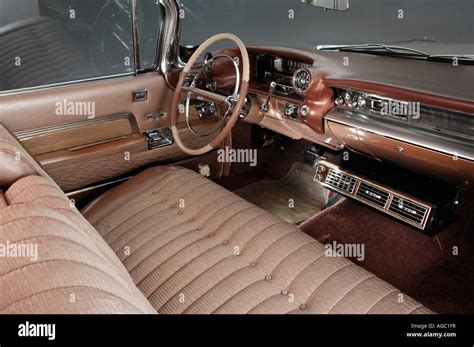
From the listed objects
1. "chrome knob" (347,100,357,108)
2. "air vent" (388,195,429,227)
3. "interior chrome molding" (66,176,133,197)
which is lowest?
"air vent" (388,195,429,227)

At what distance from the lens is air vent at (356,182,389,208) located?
2195 mm

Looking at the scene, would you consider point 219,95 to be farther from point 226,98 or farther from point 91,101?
point 91,101

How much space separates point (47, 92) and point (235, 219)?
1.05 meters

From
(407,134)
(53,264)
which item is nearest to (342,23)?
(407,134)

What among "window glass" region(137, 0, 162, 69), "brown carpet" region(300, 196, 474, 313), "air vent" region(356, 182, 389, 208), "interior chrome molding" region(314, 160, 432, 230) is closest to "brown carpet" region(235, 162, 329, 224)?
"brown carpet" region(300, 196, 474, 313)

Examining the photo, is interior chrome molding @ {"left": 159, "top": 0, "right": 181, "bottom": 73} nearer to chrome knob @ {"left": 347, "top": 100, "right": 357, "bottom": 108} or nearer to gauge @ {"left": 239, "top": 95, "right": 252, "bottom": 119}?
gauge @ {"left": 239, "top": 95, "right": 252, "bottom": 119}

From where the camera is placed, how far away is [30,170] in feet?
4.62

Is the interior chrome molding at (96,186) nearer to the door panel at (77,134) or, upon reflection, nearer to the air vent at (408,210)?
the door panel at (77,134)

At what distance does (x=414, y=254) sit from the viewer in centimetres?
235

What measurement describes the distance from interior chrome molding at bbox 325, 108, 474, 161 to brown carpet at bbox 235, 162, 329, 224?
773 mm

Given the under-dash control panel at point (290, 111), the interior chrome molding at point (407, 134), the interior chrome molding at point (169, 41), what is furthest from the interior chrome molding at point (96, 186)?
the interior chrome molding at point (407, 134)

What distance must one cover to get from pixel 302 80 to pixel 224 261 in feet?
3.14
